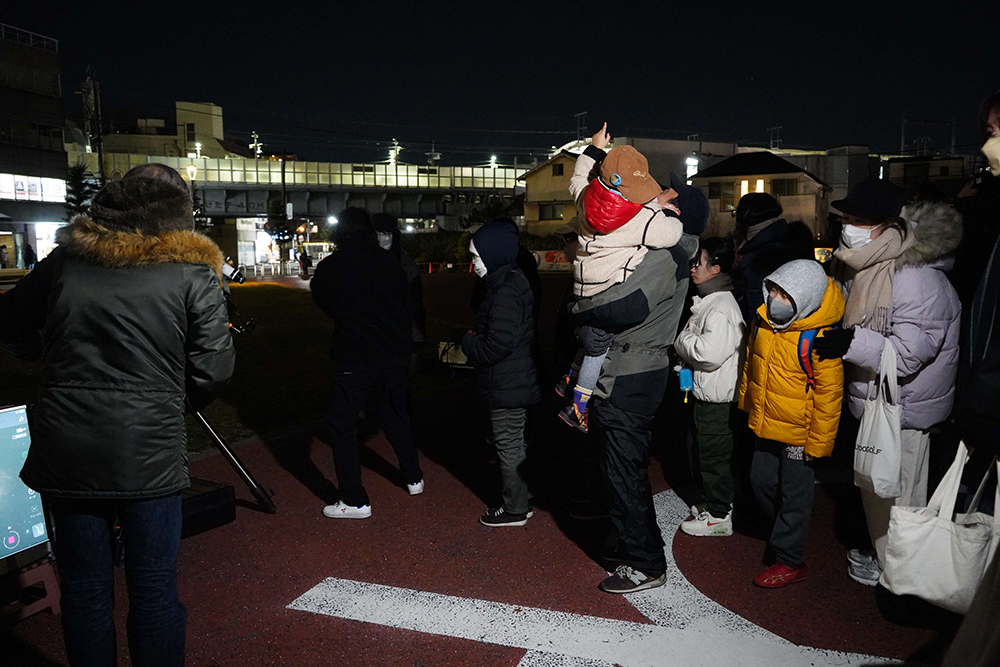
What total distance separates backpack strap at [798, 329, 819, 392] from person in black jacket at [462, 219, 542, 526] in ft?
5.45

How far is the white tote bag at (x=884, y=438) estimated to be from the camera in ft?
11.4

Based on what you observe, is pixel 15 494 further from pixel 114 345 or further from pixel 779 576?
pixel 779 576

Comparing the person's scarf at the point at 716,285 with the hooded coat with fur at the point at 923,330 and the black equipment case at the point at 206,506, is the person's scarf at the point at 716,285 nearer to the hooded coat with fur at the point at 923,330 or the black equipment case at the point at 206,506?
the hooded coat with fur at the point at 923,330

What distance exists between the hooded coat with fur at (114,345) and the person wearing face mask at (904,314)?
287cm

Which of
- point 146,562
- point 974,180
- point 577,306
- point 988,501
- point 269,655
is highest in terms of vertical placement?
point 974,180

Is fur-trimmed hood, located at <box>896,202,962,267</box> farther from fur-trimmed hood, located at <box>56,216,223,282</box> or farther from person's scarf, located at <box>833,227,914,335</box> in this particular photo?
fur-trimmed hood, located at <box>56,216,223,282</box>

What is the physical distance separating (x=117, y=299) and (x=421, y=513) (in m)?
3.11

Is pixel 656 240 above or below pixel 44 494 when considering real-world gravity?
above

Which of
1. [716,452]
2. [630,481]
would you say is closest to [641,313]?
[630,481]

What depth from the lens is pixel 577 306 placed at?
398cm

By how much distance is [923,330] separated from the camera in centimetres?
358

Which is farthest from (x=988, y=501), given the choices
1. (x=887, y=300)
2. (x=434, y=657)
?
(x=434, y=657)

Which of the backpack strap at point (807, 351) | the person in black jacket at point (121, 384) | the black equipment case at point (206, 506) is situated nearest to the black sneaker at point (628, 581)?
the backpack strap at point (807, 351)

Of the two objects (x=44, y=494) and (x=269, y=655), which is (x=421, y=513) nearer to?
(x=269, y=655)
